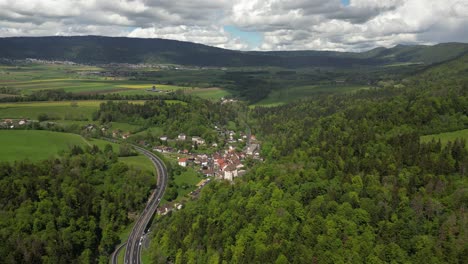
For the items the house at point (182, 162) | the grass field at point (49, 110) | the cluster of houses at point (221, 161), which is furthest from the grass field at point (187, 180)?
the grass field at point (49, 110)

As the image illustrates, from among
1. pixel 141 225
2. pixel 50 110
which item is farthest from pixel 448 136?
pixel 50 110

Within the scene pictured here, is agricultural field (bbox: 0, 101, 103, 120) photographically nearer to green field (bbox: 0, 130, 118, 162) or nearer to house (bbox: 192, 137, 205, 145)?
green field (bbox: 0, 130, 118, 162)

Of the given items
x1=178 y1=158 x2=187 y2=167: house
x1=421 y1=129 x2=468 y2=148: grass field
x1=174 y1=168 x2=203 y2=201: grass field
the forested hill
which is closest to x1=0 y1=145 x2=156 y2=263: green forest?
x1=174 y1=168 x2=203 y2=201: grass field

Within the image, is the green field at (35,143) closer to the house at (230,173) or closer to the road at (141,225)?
the road at (141,225)

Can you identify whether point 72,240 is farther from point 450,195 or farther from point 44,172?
point 450,195

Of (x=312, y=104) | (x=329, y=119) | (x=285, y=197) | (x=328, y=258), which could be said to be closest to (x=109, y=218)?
(x=285, y=197)
